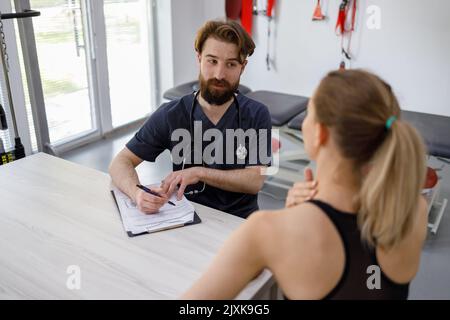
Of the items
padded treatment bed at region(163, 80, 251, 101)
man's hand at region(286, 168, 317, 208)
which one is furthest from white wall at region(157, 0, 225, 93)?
man's hand at region(286, 168, 317, 208)

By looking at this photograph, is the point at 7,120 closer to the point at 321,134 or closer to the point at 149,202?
the point at 149,202

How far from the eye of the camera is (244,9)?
3.99 metres

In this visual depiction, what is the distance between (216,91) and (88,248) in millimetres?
757

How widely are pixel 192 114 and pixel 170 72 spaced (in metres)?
2.64

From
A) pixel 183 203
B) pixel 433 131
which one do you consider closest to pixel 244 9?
pixel 433 131

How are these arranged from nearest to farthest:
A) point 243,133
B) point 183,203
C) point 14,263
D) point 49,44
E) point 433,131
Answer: point 14,263 → point 183,203 → point 243,133 → point 433,131 → point 49,44

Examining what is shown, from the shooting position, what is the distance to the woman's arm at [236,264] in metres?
0.84

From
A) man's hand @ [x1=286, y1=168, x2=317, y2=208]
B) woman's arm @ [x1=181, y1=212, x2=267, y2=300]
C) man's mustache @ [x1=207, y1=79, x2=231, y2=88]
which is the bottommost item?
woman's arm @ [x1=181, y1=212, x2=267, y2=300]

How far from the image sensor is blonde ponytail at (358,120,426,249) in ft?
2.53

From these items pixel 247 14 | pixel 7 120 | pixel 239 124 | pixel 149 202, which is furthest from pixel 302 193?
pixel 247 14

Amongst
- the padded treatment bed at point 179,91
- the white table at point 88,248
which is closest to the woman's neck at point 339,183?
the white table at point 88,248

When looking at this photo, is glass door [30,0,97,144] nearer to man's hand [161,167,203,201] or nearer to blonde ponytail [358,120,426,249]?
man's hand [161,167,203,201]

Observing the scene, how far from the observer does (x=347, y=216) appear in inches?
32.4
